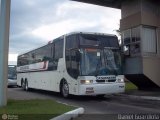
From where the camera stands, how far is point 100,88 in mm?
17531

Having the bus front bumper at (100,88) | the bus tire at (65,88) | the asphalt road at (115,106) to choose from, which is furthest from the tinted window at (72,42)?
the asphalt road at (115,106)

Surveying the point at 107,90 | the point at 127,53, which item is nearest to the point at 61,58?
the point at 107,90

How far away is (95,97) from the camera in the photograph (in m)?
20.3

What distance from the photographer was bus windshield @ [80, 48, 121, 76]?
17406mm

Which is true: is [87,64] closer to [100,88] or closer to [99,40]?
[100,88]

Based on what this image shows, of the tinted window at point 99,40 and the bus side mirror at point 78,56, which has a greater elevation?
the tinted window at point 99,40

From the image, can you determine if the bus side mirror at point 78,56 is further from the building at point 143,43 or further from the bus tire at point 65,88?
the building at point 143,43

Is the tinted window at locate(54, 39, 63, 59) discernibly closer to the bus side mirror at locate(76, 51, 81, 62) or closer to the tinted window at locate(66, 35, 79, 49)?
the tinted window at locate(66, 35, 79, 49)

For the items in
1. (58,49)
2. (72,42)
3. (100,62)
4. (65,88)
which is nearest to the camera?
(100,62)

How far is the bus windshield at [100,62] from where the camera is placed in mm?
17406

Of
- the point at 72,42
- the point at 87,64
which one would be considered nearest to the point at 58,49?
the point at 72,42

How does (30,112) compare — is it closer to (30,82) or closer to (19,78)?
(30,82)

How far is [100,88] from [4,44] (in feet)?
19.6

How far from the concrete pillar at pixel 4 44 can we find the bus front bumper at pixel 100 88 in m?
4.79
